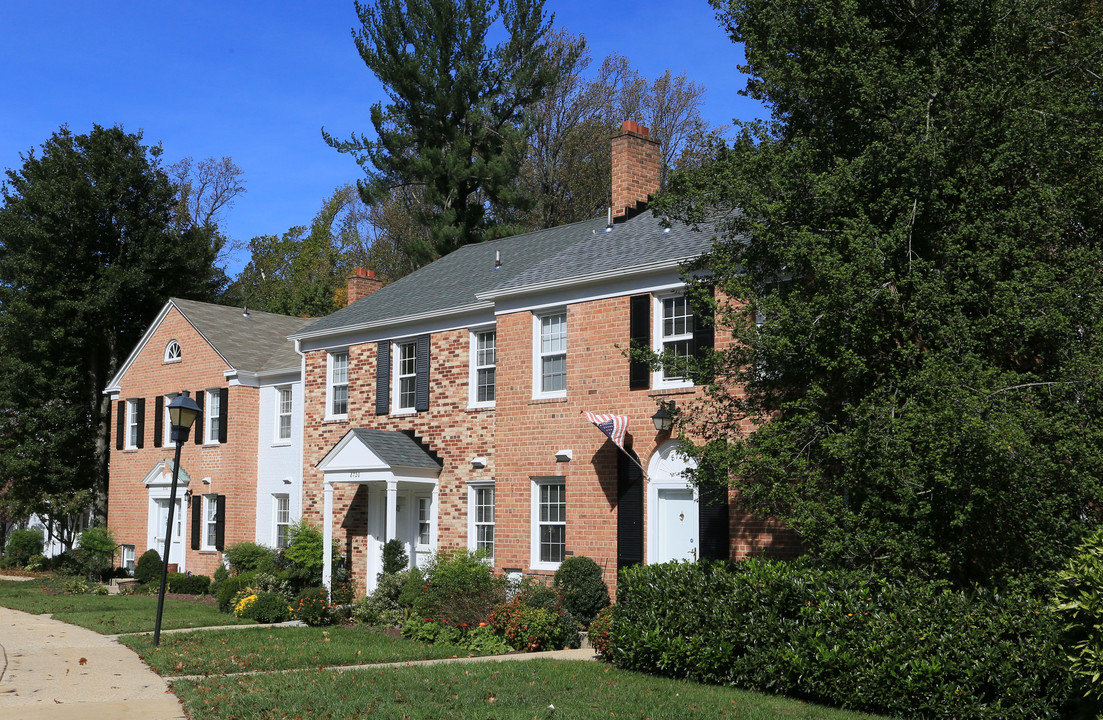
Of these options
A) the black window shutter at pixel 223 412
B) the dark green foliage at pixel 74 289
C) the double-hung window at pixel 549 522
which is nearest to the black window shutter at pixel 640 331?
the double-hung window at pixel 549 522

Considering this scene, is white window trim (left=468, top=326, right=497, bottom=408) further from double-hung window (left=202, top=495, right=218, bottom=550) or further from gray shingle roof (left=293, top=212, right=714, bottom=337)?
double-hung window (left=202, top=495, right=218, bottom=550)

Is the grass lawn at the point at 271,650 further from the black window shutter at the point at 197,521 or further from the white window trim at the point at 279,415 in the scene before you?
the black window shutter at the point at 197,521

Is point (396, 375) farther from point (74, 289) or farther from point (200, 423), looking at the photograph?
point (74, 289)

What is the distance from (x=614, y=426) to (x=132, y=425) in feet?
67.0

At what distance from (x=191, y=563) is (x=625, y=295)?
17.3 m

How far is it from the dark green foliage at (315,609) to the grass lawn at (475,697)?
20.1 feet

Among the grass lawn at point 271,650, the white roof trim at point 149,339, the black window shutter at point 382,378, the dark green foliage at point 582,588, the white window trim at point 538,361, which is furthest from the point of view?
the white roof trim at point 149,339

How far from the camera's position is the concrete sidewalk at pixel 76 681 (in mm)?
10328

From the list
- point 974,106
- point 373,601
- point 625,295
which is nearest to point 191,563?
point 373,601

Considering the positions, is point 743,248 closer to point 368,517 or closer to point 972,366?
point 972,366

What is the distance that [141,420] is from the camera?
1241 inches

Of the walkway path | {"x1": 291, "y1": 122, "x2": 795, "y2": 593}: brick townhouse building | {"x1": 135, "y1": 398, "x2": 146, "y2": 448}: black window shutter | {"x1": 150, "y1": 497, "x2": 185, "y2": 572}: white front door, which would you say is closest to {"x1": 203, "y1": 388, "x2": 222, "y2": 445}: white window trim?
{"x1": 150, "y1": 497, "x2": 185, "y2": 572}: white front door

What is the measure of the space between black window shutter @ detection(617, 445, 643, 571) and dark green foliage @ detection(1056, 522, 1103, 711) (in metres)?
9.43

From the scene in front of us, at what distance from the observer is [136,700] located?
11.0m
